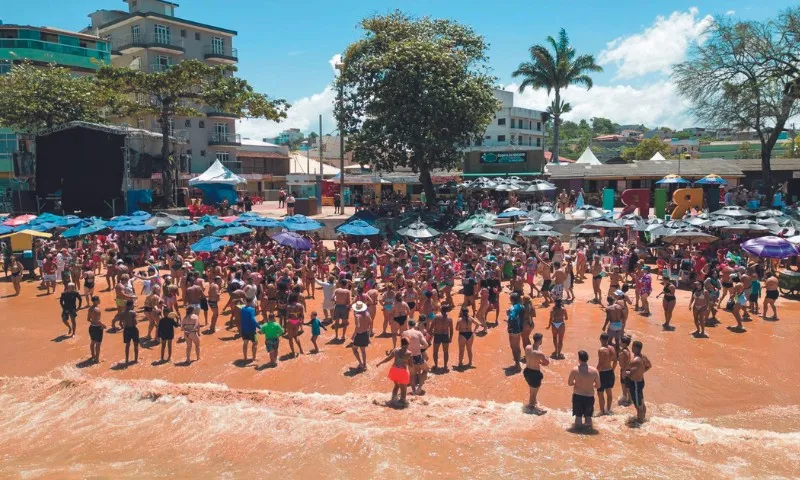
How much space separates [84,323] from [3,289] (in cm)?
696

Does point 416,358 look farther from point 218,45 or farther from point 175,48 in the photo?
point 218,45

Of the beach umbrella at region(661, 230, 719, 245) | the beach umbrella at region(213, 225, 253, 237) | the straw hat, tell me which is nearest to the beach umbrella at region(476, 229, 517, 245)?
the beach umbrella at region(661, 230, 719, 245)

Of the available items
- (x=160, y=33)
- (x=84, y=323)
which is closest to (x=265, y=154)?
(x=160, y=33)

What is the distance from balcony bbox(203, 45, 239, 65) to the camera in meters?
53.2

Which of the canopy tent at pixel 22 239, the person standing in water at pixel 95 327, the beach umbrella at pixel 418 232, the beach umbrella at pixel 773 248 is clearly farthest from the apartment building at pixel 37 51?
the beach umbrella at pixel 773 248

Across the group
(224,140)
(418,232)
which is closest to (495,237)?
(418,232)

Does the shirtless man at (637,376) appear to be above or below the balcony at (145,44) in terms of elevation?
below

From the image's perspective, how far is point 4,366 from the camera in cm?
1223

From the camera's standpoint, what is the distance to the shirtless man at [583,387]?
8.73 metres

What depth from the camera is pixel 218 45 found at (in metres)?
54.4

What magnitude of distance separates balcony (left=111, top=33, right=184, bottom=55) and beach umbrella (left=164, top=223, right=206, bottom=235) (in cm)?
3178

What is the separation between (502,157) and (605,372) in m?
31.1

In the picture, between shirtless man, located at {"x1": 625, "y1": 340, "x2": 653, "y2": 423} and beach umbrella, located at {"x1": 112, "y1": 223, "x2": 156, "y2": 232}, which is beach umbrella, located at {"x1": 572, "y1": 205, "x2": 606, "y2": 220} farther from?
beach umbrella, located at {"x1": 112, "y1": 223, "x2": 156, "y2": 232}

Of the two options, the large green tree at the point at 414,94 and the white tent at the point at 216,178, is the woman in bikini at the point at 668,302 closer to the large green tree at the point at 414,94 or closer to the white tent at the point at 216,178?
the large green tree at the point at 414,94
